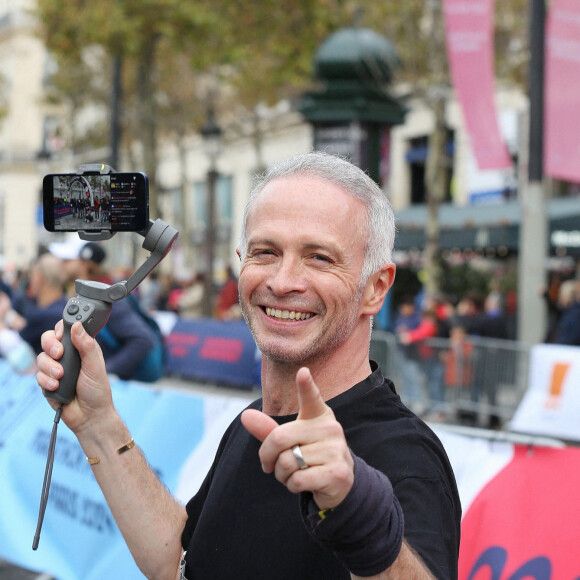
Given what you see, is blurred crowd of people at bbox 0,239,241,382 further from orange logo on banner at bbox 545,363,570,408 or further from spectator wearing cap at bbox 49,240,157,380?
orange logo on banner at bbox 545,363,570,408

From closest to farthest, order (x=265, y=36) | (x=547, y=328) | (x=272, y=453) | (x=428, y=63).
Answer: (x=272, y=453), (x=547, y=328), (x=428, y=63), (x=265, y=36)

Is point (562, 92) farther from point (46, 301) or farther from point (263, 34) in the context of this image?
point (263, 34)

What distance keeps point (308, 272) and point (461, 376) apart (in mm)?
9657

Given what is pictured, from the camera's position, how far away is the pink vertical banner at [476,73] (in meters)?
9.88

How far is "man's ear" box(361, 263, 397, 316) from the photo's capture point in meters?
2.03

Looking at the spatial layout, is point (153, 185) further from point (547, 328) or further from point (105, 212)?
point (105, 212)

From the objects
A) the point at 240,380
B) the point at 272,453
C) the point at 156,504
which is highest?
the point at 272,453

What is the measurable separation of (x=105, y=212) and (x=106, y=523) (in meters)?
2.59

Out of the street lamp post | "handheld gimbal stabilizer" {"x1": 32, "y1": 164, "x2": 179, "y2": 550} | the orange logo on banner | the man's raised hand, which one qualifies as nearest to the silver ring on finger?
the man's raised hand

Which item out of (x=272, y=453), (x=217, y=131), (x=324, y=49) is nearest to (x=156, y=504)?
(x=272, y=453)

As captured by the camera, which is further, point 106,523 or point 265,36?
point 265,36

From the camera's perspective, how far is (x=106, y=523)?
438 centimetres

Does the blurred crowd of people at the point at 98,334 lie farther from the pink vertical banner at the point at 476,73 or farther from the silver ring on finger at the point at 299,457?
the pink vertical banner at the point at 476,73

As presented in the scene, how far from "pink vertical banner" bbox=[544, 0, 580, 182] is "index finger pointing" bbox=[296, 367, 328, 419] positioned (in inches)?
326
